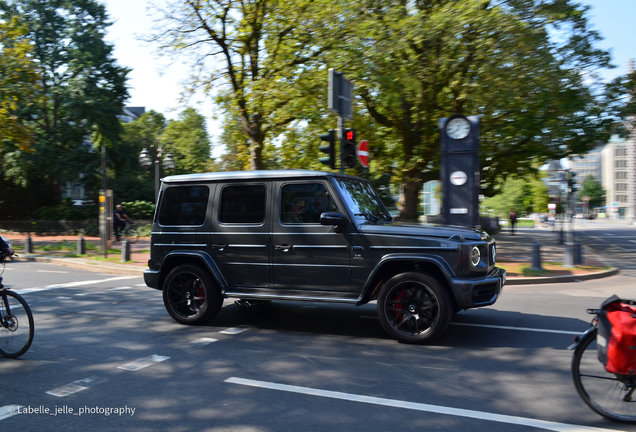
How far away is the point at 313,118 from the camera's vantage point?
1934cm

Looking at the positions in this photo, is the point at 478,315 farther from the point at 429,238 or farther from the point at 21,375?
the point at 21,375

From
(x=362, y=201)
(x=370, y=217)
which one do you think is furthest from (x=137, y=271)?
(x=370, y=217)

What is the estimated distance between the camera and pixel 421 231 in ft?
19.5

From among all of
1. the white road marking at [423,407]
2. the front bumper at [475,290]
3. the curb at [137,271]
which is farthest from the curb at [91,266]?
the front bumper at [475,290]

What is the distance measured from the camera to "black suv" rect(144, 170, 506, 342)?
5.82 m

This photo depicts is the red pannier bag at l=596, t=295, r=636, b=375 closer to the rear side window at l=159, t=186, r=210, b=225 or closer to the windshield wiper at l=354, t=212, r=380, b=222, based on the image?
the windshield wiper at l=354, t=212, r=380, b=222

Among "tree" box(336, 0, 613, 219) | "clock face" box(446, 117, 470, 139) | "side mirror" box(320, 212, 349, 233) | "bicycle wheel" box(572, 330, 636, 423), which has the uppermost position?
"tree" box(336, 0, 613, 219)

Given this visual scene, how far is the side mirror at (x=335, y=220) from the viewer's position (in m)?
6.05

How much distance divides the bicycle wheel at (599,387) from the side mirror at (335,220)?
2924 mm

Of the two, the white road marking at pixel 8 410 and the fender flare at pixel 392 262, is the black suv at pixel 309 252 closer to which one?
the fender flare at pixel 392 262

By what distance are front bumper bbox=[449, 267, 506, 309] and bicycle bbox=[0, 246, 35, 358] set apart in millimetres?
4683

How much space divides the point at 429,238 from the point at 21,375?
4.45 metres

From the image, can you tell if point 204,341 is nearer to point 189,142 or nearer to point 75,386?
point 75,386

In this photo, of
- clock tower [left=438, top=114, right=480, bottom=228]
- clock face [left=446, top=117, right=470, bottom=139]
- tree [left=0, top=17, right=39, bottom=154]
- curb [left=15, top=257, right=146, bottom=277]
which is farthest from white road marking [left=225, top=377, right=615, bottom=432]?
tree [left=0, top=17, right=39, bottom=154]
